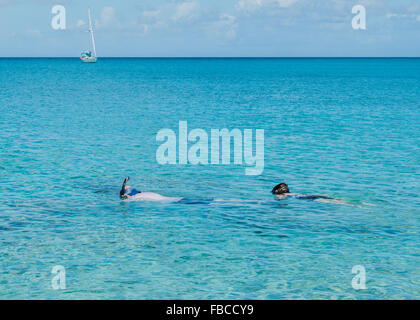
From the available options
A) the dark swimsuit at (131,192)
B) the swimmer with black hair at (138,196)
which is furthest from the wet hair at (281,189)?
the dark swimsuit at (131,192)

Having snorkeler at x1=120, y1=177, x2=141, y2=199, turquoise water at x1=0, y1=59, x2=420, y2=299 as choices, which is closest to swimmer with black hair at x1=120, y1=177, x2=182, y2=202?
snorkeler at x1=120, y1=177, x2=141, y2=199

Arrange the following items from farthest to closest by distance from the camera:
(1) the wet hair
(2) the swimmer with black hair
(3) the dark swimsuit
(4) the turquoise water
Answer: (1) the wet hair
(3) the dark swimsuit
(2) the swimmer with black hair
(4) the turquoise water

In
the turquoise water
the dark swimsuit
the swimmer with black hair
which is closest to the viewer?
the turquoise water

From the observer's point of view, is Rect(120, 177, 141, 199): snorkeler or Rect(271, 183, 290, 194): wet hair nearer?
Rect(120, 177, 141, 199): snorkeler

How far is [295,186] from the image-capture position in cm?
2716

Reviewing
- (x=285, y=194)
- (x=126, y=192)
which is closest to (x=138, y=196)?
(x=126, y=192)

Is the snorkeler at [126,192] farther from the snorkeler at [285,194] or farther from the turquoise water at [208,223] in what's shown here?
the snorkeler at [285,194]

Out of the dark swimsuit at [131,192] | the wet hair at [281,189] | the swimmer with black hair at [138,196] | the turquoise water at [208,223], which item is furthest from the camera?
the wet hair at [281,189]

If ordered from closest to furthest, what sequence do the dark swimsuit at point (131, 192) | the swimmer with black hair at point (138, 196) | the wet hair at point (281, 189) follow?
the swimmer with black hair at point (138, 196)
the dark swimsuit at point (131, 192)
the wet hair at point (281, 189)

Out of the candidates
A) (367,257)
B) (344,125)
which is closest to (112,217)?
(367,257)

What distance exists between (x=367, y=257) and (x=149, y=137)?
98.1 ft

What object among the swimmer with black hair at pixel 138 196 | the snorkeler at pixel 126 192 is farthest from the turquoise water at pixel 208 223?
the swimmer with black hair at pixel 138 196

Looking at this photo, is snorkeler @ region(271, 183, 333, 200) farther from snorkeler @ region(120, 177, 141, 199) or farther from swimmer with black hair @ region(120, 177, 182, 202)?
snorkeler @ region(120, 177, 141, 199)

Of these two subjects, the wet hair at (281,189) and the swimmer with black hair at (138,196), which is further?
the wet hair at (281,189)
